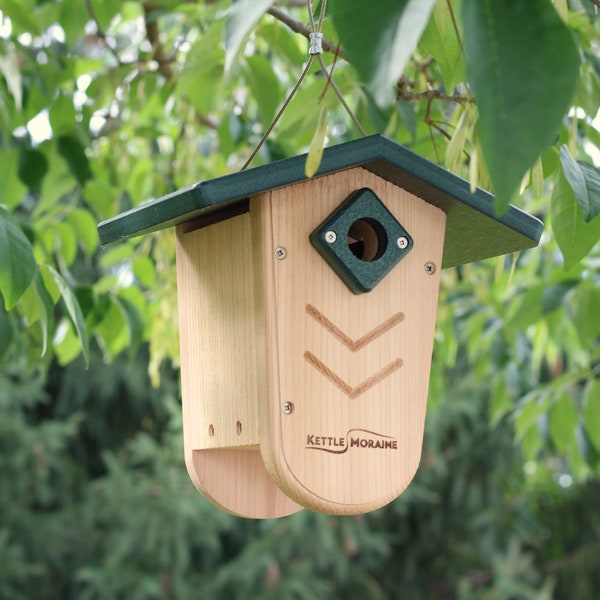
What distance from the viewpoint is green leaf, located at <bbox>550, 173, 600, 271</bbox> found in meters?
1.03

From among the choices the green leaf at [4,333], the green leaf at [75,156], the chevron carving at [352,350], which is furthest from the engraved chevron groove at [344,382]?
the green leaf at [75,156]

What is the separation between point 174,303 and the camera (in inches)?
75.0

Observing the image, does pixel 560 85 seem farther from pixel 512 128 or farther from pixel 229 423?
pixel 229 423

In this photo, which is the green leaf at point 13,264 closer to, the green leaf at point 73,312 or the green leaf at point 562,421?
the green leaf at point 73,312

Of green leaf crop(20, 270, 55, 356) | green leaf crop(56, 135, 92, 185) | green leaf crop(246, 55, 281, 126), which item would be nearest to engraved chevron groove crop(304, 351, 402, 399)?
green leaf crop(20, 270, 55, 356)

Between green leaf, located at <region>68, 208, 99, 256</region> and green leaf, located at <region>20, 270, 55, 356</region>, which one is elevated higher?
green leaf, located at <region>68, 208, 99, 256</region>

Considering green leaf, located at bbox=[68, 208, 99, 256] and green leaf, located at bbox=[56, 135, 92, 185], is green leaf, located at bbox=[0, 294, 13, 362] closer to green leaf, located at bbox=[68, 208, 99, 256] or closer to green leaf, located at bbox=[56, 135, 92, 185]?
green leaf, located at bbox=[56, 135, 92, 185]

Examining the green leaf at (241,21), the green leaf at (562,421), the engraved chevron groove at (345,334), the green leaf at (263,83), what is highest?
the green leaf at (263,83)

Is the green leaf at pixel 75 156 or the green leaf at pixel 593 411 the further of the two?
the green leaf at pixel 593 411

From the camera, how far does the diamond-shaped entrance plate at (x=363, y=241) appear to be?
1.02 metres

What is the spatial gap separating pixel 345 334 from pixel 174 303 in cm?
92

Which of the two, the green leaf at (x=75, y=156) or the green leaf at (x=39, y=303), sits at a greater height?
the green leaf at (x=75, y=156)

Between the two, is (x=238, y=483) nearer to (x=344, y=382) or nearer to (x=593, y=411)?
(x=344, y=382)

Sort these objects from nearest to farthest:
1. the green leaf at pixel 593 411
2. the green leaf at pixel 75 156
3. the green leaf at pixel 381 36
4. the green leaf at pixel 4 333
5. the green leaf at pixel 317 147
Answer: the green leaf at pixel 381 36, the green leaf at pixel 317 147, the green leaf at pixel 4 333, the green leaf at pixel 75 156, the green leaf at pixel 593 411
